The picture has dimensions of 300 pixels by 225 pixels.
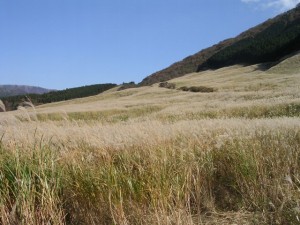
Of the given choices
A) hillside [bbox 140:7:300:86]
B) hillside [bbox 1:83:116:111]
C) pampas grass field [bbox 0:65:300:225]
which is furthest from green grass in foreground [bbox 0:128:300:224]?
hillside [bbox 1:83:116:111]

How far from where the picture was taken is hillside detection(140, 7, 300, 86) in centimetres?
10062

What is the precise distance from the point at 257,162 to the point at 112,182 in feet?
6.81

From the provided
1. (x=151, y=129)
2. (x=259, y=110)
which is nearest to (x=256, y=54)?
(x=259, y=110)

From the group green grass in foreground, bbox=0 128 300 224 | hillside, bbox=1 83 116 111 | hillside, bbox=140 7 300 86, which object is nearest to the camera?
green grass in foreground, bbox=0 128 300 224

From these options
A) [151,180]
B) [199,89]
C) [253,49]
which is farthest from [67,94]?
[151,180]

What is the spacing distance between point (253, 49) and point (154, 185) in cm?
11369

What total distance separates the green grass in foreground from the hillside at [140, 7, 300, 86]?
294 ft

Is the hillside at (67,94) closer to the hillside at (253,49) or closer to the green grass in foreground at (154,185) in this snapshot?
the hillside at (253,49)

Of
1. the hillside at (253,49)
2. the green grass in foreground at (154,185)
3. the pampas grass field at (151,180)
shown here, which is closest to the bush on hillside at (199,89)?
the hillside at (253,49)

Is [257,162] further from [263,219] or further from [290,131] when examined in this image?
[290,131]

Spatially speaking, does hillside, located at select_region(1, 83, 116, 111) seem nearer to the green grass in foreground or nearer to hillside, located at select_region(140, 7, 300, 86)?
hillside, located at select_region(140, 7, 300, 86)

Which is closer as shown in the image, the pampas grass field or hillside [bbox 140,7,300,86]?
the pampas grass field

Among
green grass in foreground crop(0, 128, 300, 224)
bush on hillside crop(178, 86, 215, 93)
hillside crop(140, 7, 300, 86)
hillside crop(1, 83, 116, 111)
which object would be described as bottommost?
bush on hillside crop(178, 86, 215, 93)

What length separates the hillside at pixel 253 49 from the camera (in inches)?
3962
